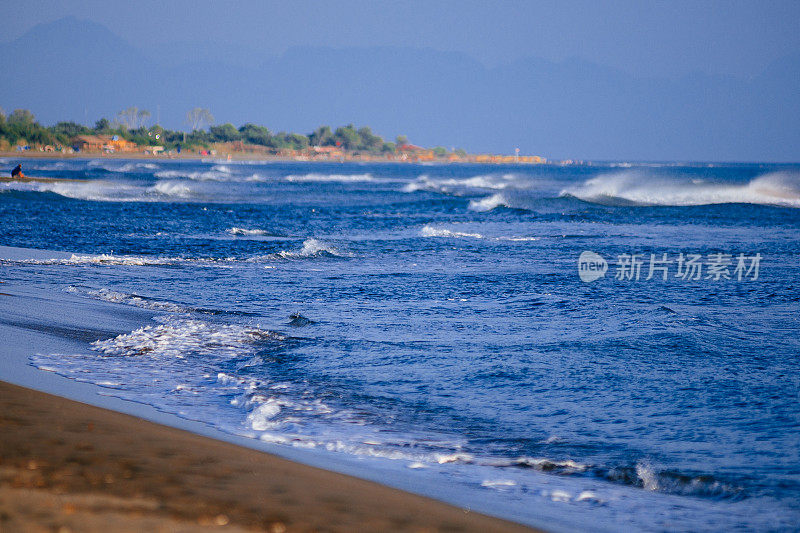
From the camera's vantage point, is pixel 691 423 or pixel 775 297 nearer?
pixel 691 423

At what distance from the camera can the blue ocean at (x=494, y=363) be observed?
5.24 m

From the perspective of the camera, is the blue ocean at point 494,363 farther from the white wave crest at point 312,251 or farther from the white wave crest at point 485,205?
the white wave crest at point 485,205

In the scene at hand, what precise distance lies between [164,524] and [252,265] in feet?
43.6

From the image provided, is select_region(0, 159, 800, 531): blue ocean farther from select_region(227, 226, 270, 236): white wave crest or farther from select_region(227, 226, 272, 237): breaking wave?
select_region(227, 226, 270, 236): white wave crest

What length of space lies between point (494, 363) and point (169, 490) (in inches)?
186

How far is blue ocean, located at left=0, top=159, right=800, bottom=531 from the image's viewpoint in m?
5.24

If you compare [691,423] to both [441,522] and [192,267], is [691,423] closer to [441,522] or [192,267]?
[441,522]

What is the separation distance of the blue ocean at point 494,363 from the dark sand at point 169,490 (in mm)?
681

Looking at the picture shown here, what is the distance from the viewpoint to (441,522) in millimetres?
4031

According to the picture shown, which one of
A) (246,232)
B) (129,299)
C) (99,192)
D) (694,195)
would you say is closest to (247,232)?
(246,232)

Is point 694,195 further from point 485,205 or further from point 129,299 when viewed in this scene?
point 129,299

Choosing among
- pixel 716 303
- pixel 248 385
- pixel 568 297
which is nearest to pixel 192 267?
pixel 568 297

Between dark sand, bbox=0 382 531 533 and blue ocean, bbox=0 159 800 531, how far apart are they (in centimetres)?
68

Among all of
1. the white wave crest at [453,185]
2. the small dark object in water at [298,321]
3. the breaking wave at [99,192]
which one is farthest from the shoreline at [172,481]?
the white wave crest at [453,185]
